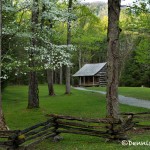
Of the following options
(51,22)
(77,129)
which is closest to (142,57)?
(51,22)

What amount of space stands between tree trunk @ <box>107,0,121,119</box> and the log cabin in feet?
162

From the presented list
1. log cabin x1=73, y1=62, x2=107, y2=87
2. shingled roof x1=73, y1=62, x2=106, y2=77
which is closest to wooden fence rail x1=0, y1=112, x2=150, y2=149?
log cabin x1=73, y1=62, x2=107, y2=87

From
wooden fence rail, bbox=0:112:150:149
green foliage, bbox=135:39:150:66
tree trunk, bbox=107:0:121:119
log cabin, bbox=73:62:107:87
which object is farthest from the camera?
log cabin, bbox=73:62:107:87

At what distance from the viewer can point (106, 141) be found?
407 inches

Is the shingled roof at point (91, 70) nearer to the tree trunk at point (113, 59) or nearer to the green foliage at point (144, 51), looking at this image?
the green foliage at point (144, 51)

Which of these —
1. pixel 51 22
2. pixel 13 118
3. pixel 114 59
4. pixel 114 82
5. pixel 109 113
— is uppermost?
pixel 51 22

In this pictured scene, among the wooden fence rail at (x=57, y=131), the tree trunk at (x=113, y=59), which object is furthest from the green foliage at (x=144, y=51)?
the wooden fence rail at (x=57, y=131)

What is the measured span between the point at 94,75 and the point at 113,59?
4988cm

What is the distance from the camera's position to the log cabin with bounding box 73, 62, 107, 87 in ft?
204

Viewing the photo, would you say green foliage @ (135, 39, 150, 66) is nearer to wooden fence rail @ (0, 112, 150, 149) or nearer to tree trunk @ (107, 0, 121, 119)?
tree trunk @ (107, 0, 121, 119)

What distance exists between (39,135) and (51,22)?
14.3 m

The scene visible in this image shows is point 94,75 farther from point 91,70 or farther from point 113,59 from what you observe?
point 113,59

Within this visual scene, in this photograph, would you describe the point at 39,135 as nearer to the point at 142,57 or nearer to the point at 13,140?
the point at 13,140

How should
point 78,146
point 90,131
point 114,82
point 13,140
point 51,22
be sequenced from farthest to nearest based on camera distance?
1. point 51,22
2. point 114,82
3. point 90,131
4. point 78,146
5. point 13,140
